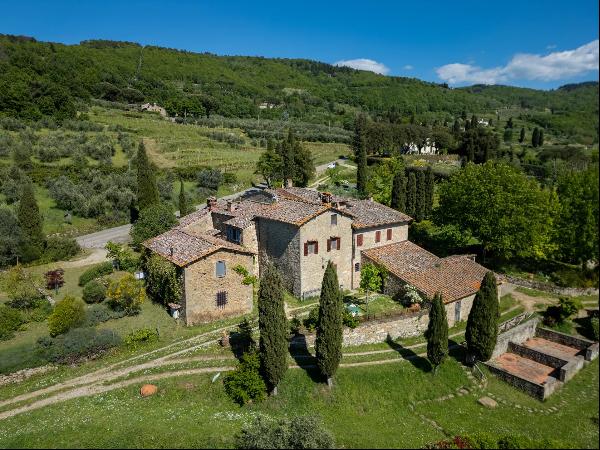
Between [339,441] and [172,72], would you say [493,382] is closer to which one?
[339,441]

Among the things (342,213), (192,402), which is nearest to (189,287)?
(192,402)

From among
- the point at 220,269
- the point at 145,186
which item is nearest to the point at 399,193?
the point at 220,269

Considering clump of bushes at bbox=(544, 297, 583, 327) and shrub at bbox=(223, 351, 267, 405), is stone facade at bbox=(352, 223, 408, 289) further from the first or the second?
shrub at bbox=(223, 351, 267, 405)

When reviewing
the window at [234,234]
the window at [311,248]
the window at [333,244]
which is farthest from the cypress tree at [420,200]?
the window at [234,234]

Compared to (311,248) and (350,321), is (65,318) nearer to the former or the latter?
(311,248)

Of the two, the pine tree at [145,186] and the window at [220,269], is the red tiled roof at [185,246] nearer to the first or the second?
the window at [220,269]

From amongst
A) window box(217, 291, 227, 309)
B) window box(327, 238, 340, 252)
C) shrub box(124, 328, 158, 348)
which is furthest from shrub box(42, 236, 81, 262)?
window box(327, 238, 340, 252)
